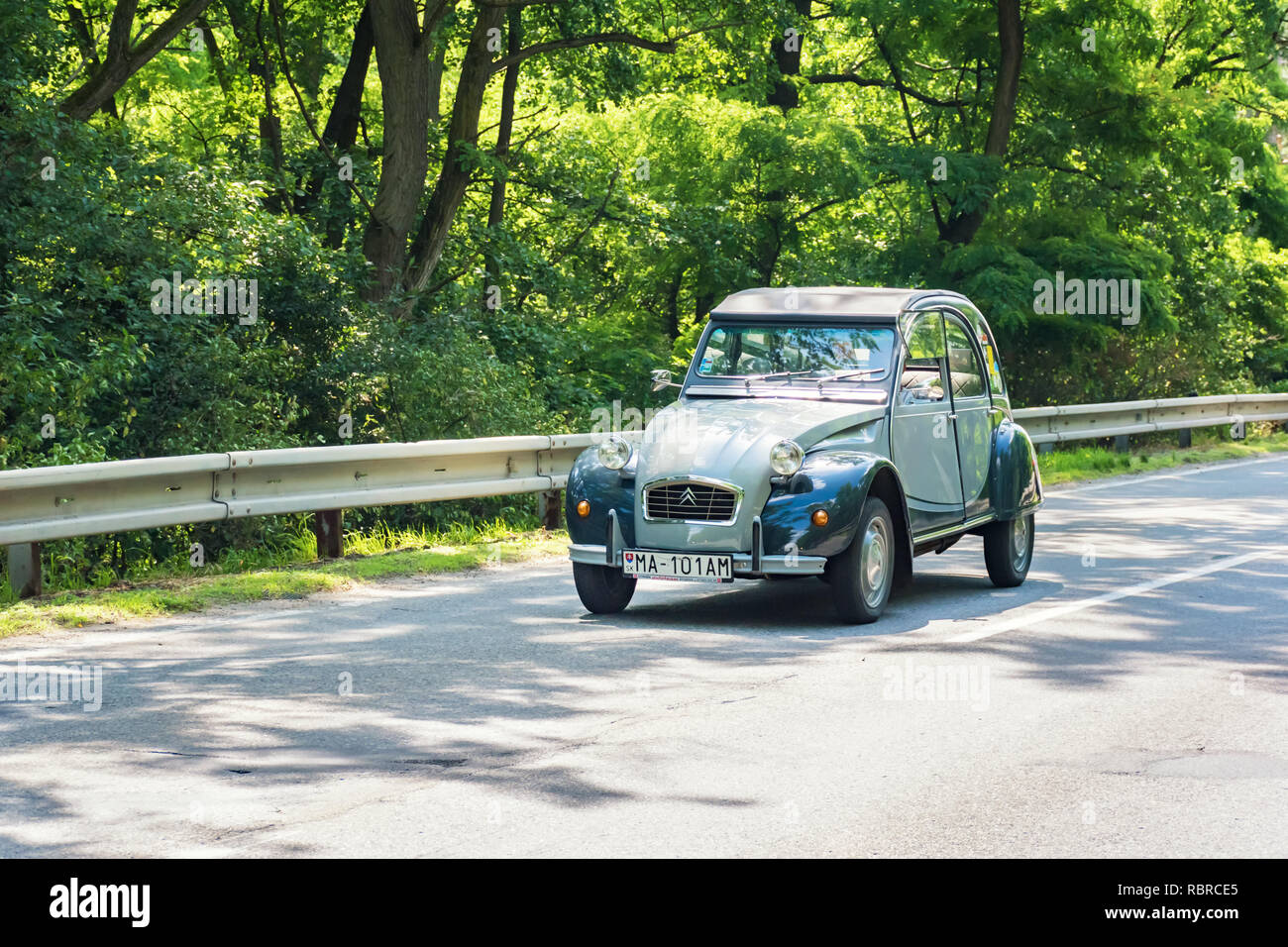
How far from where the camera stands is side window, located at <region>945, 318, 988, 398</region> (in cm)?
1152

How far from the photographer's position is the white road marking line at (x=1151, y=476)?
1878 centimetres

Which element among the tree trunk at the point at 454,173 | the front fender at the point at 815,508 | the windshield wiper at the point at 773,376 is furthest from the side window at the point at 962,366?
the tree trunk at the point at 454,173

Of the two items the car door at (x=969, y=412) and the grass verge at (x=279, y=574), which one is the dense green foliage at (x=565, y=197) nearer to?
the grass verge at (x=279, y=574)

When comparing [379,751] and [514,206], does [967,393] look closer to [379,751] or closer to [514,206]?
[379,751]

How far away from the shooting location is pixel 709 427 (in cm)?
1020

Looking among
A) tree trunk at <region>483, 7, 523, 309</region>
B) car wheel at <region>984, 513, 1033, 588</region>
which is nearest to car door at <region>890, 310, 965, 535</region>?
car wheel at <region>984, 513, 1033, 588</region>

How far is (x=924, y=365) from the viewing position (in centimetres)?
1117

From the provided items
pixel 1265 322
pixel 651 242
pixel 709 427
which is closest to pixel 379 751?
pixel 709 427

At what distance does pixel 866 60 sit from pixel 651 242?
29.5 ft

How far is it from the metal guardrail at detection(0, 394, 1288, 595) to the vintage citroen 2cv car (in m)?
2.44

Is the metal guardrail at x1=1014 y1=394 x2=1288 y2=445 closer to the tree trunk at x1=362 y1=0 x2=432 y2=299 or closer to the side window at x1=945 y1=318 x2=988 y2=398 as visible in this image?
the tree trunk at x1=362 y1=0 x2=432 y2=299

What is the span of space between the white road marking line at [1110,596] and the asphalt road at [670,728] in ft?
0.15

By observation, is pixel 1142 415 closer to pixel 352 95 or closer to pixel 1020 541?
pixel 352 95

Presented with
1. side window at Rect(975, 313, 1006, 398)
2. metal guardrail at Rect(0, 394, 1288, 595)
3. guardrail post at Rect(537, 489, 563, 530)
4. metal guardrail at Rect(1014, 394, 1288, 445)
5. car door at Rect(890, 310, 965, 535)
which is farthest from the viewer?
metal guardrail at Rect(1014, 394, 1288, 445)
